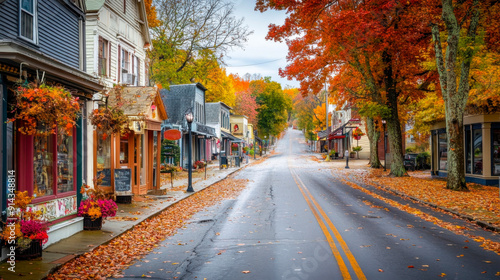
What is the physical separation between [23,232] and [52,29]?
6.77 m

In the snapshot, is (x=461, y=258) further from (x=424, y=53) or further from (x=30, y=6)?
(x=424, y=53)

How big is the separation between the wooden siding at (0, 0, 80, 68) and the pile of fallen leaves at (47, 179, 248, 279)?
15.4 ft

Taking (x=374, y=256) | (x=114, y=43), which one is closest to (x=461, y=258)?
(x=374, y=256)

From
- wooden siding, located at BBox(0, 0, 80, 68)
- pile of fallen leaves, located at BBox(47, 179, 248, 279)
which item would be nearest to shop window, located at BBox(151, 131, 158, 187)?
pile of fallen leaves, located at BBox(47, 179, 248, 279)

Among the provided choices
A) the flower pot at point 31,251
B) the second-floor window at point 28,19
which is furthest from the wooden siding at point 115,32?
the flower pot at point 31,251

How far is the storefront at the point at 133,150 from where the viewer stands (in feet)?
47.6

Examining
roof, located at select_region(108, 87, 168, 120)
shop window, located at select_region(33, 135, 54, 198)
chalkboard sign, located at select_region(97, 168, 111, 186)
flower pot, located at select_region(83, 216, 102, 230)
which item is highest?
roof, located at select_region(108, 87, 168, 120)

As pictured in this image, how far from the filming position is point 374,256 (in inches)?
295

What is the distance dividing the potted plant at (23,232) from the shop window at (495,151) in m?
21.2

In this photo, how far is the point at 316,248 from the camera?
8.09 m

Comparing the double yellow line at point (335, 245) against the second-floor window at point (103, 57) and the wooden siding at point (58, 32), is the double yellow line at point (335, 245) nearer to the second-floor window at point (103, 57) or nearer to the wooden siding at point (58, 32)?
the wooden siding at point (58, 32)

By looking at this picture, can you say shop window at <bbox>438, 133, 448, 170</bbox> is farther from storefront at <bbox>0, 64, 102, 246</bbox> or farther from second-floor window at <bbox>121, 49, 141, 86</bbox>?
storefront at <bbox>0, 64, 102, 246</bbox>

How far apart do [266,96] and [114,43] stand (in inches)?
2730

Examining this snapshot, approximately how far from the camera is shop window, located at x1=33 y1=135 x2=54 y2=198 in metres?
8.30
